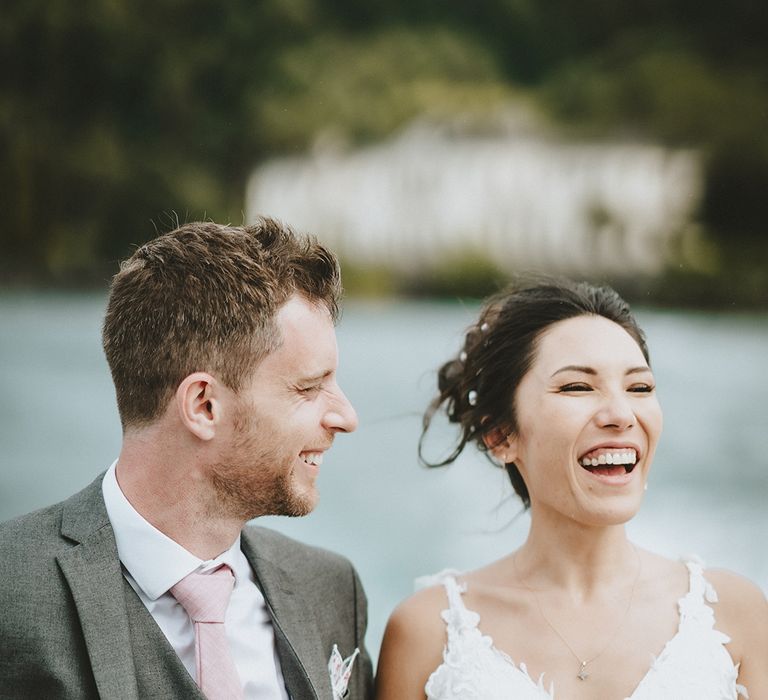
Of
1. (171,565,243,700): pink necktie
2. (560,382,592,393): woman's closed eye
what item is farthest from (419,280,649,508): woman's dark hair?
(171,565,243,700): pink necktie

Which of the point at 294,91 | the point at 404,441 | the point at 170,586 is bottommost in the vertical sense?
the point at 170,586

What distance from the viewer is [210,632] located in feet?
5.87

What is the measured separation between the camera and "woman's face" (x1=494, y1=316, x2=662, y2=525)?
2.11 m

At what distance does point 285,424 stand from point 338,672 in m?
0.54

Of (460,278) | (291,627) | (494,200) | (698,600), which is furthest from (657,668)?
(494,200)

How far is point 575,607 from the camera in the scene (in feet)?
7.20

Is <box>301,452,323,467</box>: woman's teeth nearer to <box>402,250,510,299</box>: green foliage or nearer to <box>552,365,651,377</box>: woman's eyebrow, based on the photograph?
<box>552,365,651,377</box>: woman's eyebrow

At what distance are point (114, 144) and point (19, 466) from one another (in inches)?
58.8

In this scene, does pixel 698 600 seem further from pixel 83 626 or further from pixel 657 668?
pixel 83 626

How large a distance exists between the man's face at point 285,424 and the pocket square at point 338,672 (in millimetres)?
326

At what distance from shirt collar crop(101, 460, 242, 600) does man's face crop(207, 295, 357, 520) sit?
132 mm

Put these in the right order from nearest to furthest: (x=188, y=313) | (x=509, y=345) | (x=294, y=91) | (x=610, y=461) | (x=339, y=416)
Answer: (x=188, y=313) → (x=339, y=416) → (x=610, y=461) → (x=509, y=345) → (x=294, y=91)

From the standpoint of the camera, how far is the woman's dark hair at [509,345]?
90.6 inches

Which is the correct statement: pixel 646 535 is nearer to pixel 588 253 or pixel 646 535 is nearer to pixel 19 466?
pixel 588 253
